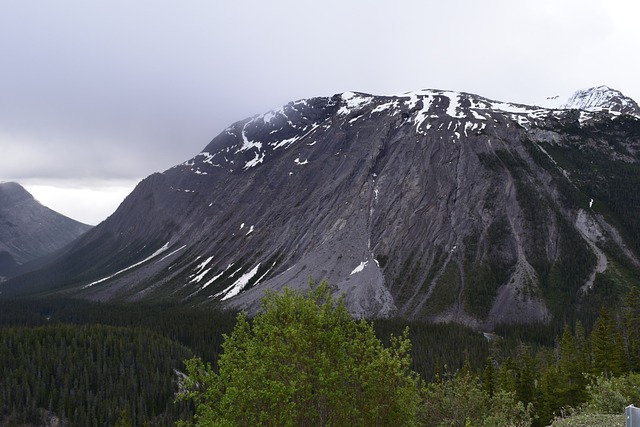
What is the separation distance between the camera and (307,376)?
17.2 m

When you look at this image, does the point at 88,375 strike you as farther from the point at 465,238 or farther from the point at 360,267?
the point at 465,238

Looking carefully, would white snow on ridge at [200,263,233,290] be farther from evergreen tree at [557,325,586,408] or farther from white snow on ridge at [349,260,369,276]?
evergreen tree at [557,325,586,408]

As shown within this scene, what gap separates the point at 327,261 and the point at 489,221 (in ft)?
192

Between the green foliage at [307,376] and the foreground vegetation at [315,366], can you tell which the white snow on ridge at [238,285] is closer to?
the foreground vegetation at [315,366]

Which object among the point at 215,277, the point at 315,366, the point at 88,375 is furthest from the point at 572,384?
the point at 215,277

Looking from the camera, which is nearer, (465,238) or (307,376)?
(307,376)

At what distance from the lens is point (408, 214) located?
177875 mm

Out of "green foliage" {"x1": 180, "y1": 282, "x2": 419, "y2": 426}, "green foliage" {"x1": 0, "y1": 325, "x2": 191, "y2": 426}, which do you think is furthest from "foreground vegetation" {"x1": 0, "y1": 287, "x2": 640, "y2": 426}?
"green foliage" {"x1": 0, "y1": 325, "x2": 191, "y2": 426}

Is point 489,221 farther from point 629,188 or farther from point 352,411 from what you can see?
point 352,411

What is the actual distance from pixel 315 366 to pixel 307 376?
469 millimetres

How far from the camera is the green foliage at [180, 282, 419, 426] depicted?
17.4 meters

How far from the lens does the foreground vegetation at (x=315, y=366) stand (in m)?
18.1

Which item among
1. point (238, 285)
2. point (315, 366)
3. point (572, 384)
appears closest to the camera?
point (315, 366)

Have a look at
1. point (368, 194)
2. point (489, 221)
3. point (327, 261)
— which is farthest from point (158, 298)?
point (489, 221)
